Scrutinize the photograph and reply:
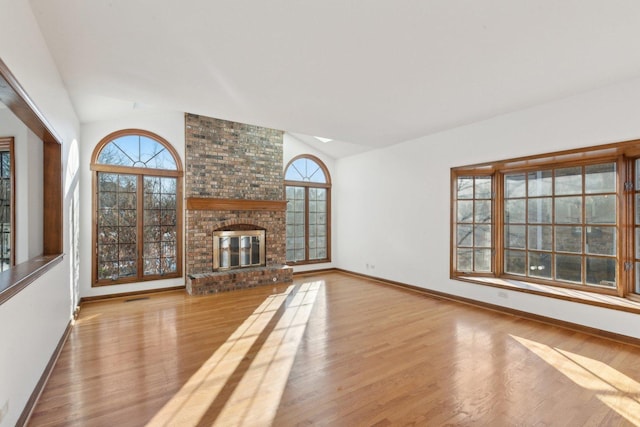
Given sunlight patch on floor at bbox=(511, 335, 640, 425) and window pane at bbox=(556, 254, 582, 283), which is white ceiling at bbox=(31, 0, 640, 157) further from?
sunlight patch on floor at bbox=(511, 335, 640, 425)

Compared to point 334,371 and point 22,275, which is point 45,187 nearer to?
point 22,275

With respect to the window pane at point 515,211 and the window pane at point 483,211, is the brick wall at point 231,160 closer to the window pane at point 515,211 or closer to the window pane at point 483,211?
the window pane at point 483,211

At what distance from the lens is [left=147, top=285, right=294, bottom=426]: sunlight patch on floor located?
209cm

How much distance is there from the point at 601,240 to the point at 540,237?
0.64 m

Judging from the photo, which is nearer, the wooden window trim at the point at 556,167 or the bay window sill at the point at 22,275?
the bay window sill at the point at 22,275

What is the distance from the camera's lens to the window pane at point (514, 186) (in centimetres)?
440

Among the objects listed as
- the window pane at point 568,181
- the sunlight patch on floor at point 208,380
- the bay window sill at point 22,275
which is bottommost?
the sunlight patch on floor at point 208,380

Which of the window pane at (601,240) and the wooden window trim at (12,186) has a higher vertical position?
the wooden window trim at (12,186)

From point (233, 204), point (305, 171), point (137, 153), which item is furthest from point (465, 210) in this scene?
point (137, 153)

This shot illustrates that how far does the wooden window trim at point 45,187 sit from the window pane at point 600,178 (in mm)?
5388

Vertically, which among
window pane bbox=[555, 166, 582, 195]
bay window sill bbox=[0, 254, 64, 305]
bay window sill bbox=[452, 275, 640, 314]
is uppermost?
window pane bbox=[555, 166, 582, 195]

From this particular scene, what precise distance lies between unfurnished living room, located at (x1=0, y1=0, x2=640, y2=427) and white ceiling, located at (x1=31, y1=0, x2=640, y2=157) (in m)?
0.02

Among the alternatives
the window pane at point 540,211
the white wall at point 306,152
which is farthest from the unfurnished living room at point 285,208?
the white wall at point 306,152

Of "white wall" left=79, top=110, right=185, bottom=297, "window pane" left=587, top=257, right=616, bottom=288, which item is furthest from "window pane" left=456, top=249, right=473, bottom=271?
"white wall" left=79, top=110, right=185, bottom=297
